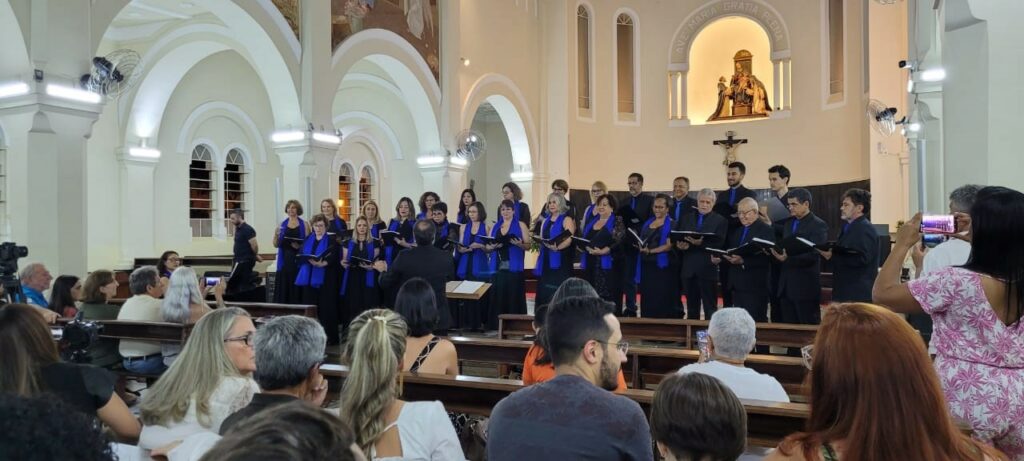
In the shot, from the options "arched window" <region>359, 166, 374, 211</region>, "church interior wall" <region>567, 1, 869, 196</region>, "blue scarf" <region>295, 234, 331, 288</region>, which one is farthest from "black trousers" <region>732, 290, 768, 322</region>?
"arched window" <region>359, 166, 374, 211</region>

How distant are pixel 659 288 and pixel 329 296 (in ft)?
13.3

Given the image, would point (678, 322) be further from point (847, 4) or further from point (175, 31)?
point (847, 4)

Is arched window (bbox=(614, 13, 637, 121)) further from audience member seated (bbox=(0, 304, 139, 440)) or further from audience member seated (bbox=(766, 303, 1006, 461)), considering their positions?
audience member seated (bbox=(766, 303, 1006, 461))

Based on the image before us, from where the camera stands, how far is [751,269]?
740 centimetres

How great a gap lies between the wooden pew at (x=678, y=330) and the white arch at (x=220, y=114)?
1058cm

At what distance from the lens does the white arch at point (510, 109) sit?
16.0 metres

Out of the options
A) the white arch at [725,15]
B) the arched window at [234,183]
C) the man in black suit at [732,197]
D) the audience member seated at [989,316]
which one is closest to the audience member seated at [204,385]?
the audience member seated at [989,316]

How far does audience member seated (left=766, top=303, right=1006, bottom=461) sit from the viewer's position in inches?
66.9

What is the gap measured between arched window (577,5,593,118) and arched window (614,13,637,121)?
2.90 feet

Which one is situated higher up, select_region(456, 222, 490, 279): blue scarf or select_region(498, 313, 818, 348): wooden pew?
select_region(456, 222, 490, 279): blue scarf

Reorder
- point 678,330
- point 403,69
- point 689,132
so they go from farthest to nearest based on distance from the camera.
A: 1. point 689,132
2. point 403,69
3. point 678,330

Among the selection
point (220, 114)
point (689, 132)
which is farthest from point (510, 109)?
point (220, 114)

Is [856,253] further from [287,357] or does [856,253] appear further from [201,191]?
[201,191]

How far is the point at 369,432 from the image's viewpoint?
2.49 m
